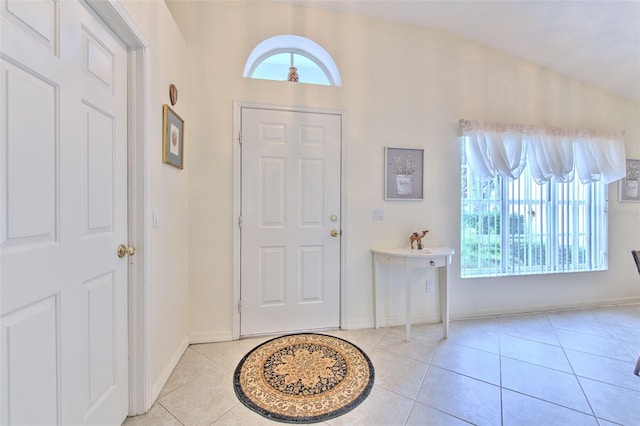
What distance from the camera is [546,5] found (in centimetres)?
210

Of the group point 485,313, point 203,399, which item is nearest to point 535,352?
point 485,313

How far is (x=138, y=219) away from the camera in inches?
54.7

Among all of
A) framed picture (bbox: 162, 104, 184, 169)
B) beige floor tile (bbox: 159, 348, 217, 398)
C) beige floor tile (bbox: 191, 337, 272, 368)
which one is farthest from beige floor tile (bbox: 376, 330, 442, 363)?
framed picture (bbox: 162, 104, 184, 169)

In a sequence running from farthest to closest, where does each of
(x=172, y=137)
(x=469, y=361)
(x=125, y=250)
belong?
(x=469, y=361) → (x=172, y=137) → (x=125, y=250)

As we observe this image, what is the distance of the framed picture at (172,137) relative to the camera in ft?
5.33

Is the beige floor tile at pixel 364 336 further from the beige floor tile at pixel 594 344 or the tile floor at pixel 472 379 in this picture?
the beige floor tile at pixel 594 344

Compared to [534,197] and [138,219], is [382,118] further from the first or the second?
[138,219]

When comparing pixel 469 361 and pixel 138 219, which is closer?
pixel 138 219

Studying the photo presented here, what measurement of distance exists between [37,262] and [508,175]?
333cm

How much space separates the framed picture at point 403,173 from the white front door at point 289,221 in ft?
1.60

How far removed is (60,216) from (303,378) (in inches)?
60.1

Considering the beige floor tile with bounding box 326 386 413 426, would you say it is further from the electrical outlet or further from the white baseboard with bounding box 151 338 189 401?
the electrical outlet

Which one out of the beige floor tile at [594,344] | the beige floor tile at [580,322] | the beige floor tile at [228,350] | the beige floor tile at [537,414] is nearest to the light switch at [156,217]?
the beige floor tile at [228,350]

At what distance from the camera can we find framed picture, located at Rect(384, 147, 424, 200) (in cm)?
246
